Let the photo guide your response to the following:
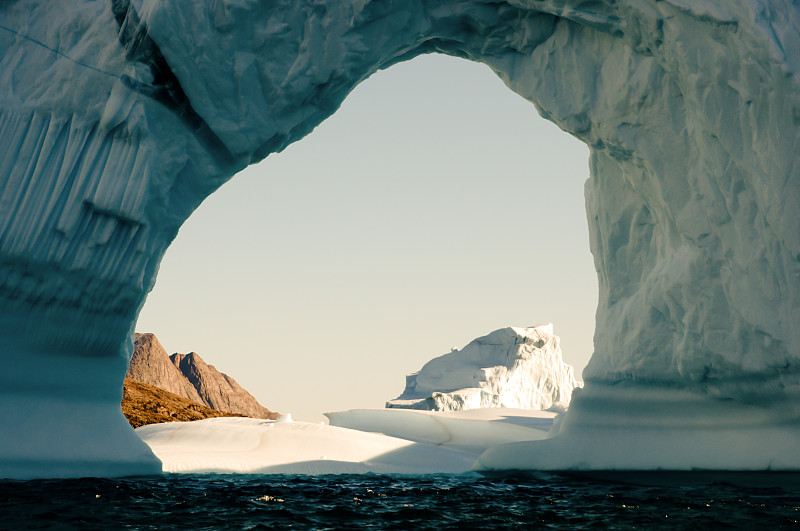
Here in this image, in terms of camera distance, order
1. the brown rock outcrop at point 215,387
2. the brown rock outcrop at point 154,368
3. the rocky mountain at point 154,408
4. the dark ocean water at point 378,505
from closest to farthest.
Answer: the dark ocean water at point 378,505 → the rocky mountain at point 154,408 → the brown rock outcrop at point 154,368 → the brown rock outcrop at point 215,387

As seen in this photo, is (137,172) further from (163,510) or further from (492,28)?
(492,28)

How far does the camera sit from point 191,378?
42000 mm

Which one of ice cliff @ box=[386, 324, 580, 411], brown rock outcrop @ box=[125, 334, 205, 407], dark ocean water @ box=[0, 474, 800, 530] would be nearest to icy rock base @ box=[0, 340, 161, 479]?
dark ocean water @ box=[0, 474, 800, 530]

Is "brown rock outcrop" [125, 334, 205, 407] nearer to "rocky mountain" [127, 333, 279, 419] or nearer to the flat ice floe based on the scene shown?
"rocky mountain" [127, 333, 279, 419]

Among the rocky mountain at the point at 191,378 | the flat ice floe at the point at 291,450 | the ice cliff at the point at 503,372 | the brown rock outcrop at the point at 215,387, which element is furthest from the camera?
the brown rock outcrop at the point at 215,387

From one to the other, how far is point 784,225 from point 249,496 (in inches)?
271

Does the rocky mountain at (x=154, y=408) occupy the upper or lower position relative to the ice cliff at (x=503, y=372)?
lower

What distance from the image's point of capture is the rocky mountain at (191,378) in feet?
121

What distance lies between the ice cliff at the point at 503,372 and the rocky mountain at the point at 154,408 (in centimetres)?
740

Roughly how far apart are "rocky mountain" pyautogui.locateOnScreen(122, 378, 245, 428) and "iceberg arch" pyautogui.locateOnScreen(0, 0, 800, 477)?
11.7 m

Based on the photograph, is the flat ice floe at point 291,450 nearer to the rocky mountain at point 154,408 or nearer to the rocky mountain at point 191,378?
the rocky mountain at point 154,408

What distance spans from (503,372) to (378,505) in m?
18.9

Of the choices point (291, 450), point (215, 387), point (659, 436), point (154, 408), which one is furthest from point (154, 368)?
point (659, 436)

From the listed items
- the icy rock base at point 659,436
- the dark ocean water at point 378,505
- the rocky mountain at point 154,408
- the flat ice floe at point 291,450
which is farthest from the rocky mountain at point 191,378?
the dark ocean water at point 378,505
